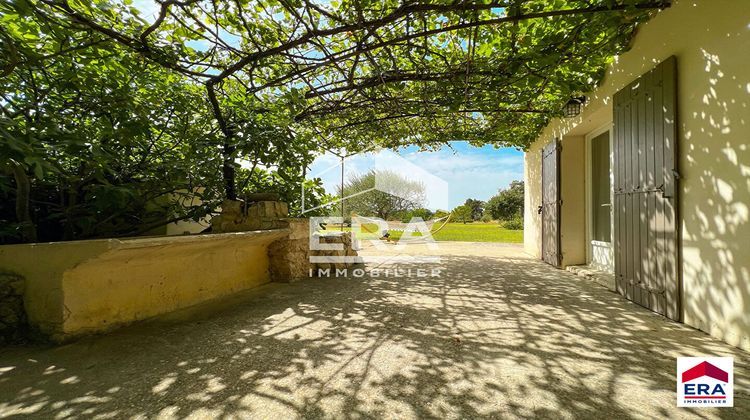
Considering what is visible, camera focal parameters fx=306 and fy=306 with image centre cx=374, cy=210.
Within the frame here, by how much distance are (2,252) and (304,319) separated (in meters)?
1.98

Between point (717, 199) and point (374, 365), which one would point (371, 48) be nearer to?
point (374, 365)

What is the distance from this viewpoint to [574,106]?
409 cm

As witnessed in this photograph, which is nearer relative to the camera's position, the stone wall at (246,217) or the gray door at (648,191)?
the gray door at (648,191)

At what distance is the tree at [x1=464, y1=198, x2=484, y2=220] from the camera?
1187 inches

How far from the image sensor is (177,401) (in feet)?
4.26

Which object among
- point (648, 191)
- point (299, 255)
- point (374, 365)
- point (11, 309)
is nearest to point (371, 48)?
point (374, 365)

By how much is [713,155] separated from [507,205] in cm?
2270

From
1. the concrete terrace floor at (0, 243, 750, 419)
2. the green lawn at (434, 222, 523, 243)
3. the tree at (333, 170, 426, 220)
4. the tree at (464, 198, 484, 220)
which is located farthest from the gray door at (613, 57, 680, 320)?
the tree at (464, 198, 484, 220)

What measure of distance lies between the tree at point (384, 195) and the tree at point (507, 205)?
743cm

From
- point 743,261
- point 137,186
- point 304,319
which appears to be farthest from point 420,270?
point 137,186

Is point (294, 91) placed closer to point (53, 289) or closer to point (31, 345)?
A: point (53, 289)

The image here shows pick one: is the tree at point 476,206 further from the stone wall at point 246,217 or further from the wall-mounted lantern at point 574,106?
the stone wall at point 246,217

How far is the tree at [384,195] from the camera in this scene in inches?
774

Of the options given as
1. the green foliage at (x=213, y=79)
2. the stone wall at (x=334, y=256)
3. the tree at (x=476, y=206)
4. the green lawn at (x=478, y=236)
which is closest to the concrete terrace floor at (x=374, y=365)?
the green foliage at (x=213, y=79)
